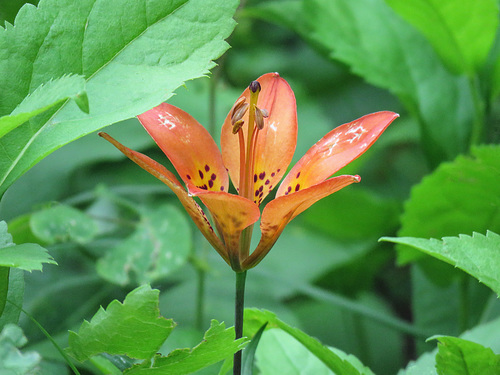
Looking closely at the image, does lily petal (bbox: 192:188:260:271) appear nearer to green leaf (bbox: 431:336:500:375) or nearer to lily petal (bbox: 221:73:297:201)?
lily petal (bbox: 221:73:297:201)

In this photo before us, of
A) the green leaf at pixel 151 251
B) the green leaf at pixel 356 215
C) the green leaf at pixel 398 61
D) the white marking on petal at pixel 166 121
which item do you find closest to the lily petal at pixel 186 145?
the white marking on petal at pixel 166 121

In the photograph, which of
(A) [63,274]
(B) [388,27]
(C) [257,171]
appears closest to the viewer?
(C) [257,171]

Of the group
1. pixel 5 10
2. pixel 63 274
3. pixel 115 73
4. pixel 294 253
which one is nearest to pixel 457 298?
pixel 294 253

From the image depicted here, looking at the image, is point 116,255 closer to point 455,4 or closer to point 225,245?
point 225,245

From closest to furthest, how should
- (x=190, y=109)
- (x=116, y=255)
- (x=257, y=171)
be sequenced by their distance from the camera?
1. (x=257, y=171)
2. (x=116, y=255)
3. (x=190, y=109)

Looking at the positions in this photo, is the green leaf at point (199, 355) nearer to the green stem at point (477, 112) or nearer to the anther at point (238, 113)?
the anther at point (238, 113)

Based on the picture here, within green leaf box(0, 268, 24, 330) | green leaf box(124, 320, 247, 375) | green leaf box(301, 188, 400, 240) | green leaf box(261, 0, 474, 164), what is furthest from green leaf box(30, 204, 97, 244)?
green leaf box(301, 188, 400, 240)

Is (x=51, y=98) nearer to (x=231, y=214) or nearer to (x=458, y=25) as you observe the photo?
(x=231, y=214)
